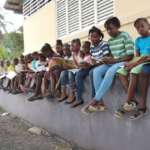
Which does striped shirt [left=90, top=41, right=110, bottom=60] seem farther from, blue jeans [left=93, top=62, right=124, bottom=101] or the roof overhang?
the roof overhang

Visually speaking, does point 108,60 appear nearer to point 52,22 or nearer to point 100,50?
point 100,50

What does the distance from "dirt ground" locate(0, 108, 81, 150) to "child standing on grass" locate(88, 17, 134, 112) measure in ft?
6.80

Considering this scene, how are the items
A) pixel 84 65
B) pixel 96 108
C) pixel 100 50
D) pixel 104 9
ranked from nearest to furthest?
pixel 96 108 → pixel 100 50 → pixel 84 65 → pixel 104 9

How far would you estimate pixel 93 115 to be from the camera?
8133 millimetres

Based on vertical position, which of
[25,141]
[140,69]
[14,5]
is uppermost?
[14,5]

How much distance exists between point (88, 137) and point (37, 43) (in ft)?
27.9

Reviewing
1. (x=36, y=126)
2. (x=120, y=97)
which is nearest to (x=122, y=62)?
(x=120, y=97)

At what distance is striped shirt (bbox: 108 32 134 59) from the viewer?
22.4 ft

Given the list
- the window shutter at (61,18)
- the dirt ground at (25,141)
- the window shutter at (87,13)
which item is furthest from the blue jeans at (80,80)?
the window shutter at (61,18)

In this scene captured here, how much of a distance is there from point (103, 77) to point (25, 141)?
323cm

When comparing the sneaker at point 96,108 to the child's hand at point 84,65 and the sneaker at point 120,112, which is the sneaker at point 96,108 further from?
the child's hand at point 84,65

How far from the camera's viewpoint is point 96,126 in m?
8.02

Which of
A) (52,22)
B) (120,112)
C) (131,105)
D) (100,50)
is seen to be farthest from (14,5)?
(131,105)

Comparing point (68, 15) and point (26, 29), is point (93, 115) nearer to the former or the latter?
point (68, 15)
